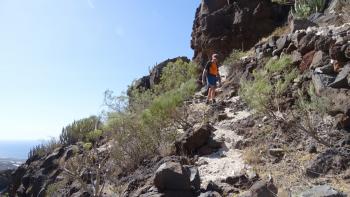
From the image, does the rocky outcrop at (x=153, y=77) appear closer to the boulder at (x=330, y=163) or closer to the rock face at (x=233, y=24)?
the rock face at (x=233, y=24)

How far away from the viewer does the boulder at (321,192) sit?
6107 millimetres

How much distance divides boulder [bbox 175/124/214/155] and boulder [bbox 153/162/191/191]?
247 cm

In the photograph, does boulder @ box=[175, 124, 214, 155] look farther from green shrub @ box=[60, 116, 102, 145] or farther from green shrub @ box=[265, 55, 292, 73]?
green shrub @ box=[60, 116, 102, 145]

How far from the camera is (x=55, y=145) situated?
23141 mm

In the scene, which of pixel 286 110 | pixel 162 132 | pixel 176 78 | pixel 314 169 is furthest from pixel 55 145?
pixel 314 169

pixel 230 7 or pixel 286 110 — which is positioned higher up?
pixel 230 7

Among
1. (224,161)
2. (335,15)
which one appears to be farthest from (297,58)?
(224,161)

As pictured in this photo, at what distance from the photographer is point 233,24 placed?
22438mm

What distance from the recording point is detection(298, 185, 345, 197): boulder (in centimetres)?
611

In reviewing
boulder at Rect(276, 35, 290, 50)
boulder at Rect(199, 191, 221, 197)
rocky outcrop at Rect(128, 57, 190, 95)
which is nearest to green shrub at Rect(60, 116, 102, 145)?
rocky outcrop at Rect(128, 57, 190, 95)

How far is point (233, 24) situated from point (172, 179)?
624 inches

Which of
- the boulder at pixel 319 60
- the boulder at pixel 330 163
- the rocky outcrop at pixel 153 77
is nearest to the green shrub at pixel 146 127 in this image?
the boulder at pixel 319 60

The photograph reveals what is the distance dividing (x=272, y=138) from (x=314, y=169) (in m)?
2.25

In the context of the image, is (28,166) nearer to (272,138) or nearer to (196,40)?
(196,40)
